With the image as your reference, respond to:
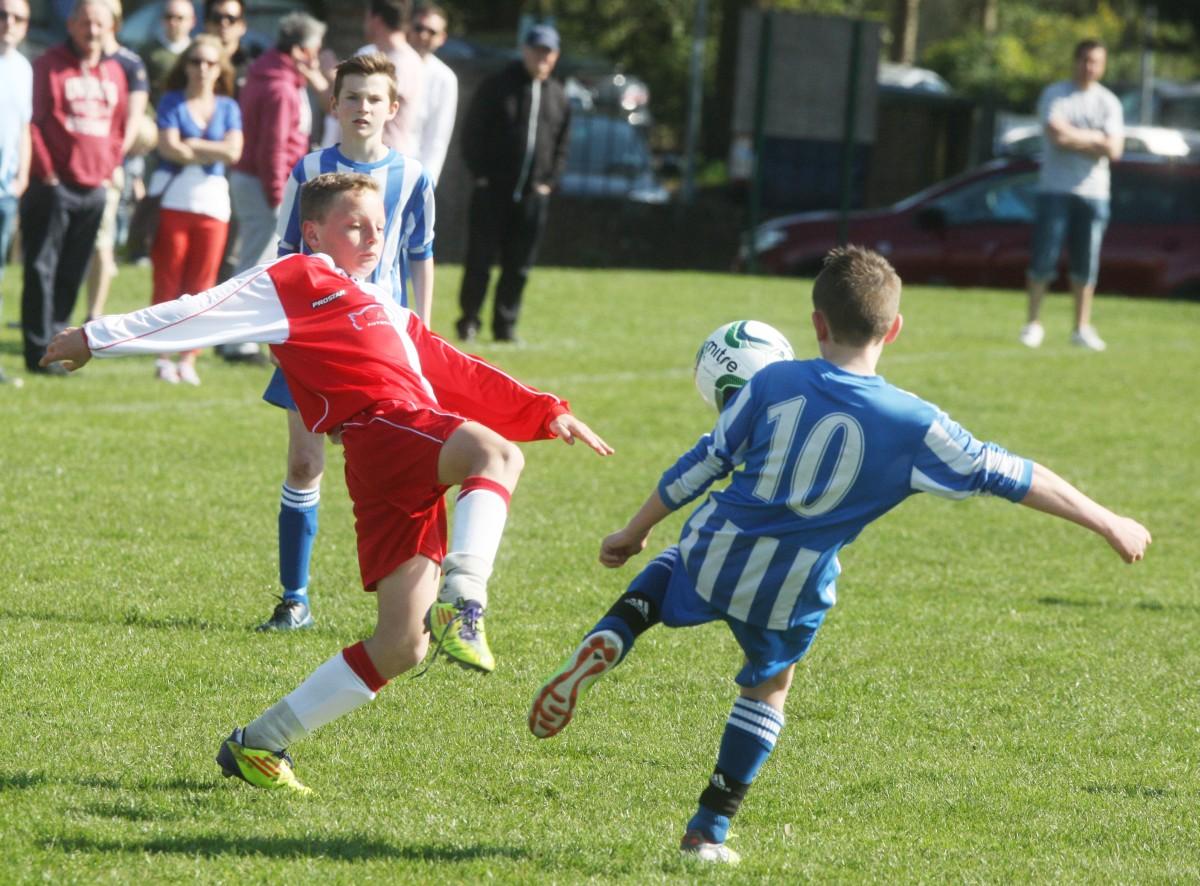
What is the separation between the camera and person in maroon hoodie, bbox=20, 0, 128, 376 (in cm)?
1088

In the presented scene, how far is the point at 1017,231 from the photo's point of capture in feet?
69.6

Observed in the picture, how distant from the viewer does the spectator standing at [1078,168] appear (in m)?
15.1

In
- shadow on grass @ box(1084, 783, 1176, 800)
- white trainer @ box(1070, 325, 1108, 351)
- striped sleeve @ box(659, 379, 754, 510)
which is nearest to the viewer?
striped sleeve @ box(659, 379, 754, 510)

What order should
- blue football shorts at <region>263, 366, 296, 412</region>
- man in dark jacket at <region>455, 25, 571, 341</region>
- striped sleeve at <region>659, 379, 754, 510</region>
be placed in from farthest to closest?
man in dark jacket at <region>455, 25, 571, 341</region>, blue football shorts at <region>263, 366, 296, 412</region>, striped sleeve at <region>659, 379, 754, 510</region>

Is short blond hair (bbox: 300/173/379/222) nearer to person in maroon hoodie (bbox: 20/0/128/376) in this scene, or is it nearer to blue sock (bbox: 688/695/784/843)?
blue sock (bbox: 688/695/784/843)

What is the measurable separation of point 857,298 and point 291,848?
1851mm

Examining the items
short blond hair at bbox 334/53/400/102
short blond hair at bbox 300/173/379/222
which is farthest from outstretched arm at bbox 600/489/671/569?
short blond hair at bbox 334/53/400/102

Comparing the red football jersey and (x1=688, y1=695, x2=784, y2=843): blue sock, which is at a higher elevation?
the red football jersey

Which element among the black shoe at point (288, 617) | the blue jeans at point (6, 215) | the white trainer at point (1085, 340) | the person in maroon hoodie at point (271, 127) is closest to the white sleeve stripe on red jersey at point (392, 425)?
the black shoe at point (288, 617)

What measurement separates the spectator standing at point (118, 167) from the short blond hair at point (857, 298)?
7.88m

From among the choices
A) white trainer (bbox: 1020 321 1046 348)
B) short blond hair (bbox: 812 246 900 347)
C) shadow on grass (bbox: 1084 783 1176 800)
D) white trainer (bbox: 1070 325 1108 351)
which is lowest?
white trainer (bbox: 1070 325 1108 351)

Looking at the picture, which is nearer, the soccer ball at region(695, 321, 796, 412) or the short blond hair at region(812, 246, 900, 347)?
the short blond hair at region(812, 246, 900, 347)

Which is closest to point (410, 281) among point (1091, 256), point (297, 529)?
point (297, 529)

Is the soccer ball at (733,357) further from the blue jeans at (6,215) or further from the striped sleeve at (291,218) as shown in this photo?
the blue jeans at (6,215)
